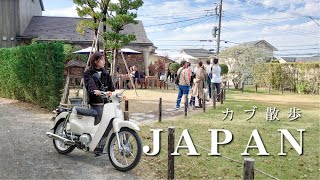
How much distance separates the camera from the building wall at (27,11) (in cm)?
2452

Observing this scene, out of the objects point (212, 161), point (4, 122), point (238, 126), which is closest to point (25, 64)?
point (4, 122)

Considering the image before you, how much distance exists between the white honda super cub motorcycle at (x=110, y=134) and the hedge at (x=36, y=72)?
4.74m

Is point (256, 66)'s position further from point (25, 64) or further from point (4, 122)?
point (4, 122)

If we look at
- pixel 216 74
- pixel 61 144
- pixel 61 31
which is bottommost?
pixel 61 144

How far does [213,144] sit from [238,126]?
2.11 meters

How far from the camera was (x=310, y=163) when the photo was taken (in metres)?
5.64

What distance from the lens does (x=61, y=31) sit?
24750 millimetres

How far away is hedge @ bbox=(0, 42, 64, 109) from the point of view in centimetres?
990

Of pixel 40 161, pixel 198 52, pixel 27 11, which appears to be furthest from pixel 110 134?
pixel 198 52

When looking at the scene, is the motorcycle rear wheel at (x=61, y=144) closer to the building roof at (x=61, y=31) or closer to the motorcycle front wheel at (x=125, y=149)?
the motorcycle front wheel at (x=125, y=149)

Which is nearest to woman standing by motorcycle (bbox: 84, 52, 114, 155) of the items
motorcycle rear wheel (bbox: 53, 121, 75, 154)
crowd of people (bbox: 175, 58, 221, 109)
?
motorcycle rear wheel (bbox: 53, 121, 75, 154)

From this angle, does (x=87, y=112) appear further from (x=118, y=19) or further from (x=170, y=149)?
(x=118, y=19)

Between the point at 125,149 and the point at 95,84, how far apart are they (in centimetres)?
115

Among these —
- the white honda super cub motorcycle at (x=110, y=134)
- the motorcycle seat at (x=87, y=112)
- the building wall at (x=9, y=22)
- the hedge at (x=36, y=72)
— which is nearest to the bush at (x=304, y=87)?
the hedge at (x=36, y=72)
